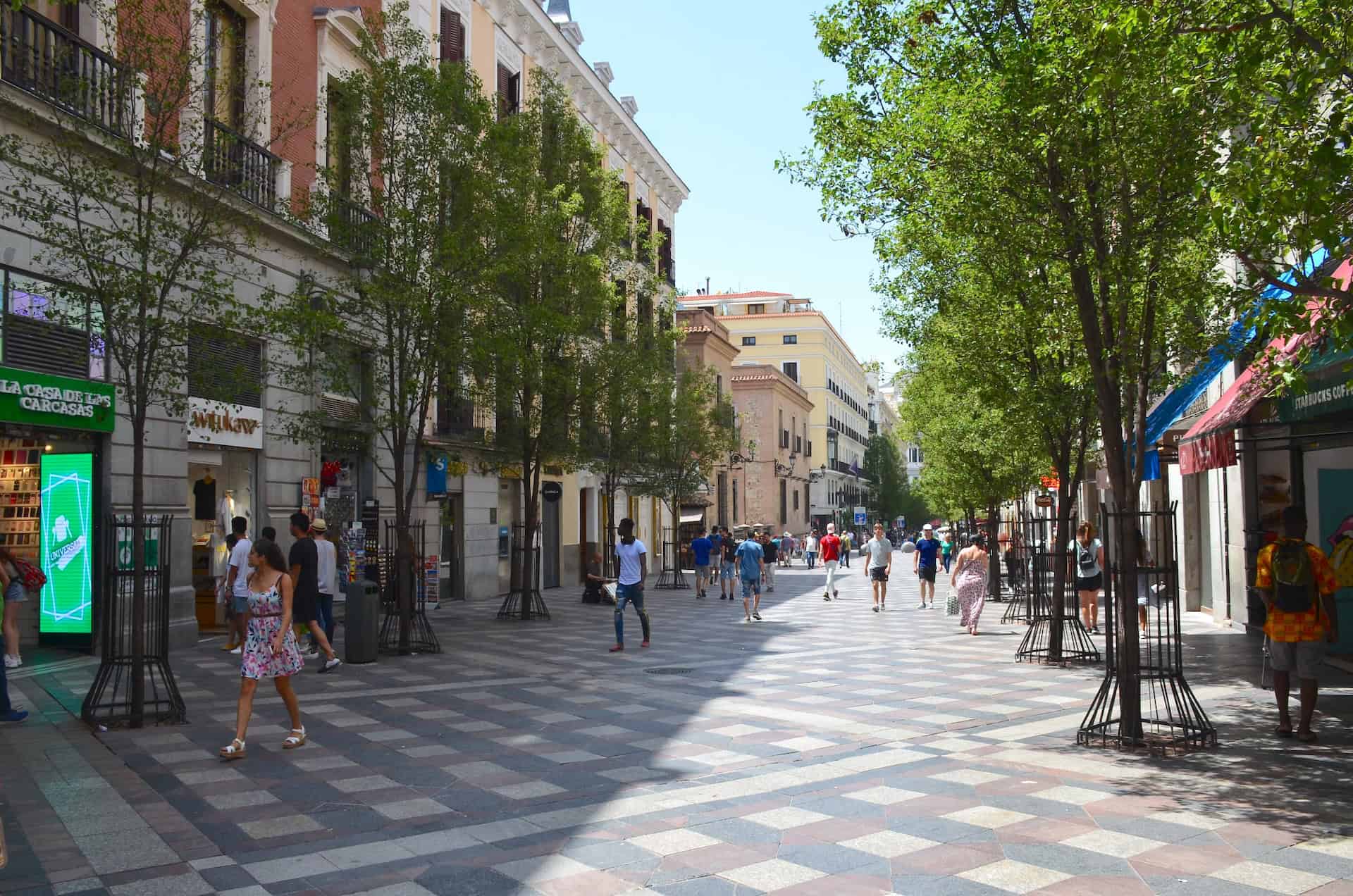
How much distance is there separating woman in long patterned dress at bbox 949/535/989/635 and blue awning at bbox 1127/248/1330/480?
306 cm

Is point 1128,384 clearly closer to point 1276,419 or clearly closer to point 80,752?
point 1276,419

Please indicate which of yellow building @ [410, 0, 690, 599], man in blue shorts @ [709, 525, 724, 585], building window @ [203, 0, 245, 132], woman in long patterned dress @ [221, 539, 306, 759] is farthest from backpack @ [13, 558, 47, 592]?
man in blue shorts @ [709, 525, 724, 585]

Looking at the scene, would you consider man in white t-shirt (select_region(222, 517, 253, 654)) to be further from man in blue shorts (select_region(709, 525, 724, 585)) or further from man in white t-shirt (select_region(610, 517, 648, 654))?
man in blue shorts (select_region(709, 525, 724, 585))

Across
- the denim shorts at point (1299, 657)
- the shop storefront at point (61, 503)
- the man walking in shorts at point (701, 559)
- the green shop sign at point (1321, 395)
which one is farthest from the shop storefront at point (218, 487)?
the man walking in shorts at point (701, 559)

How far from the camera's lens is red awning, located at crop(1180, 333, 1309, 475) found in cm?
1238

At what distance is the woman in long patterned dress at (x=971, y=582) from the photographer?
18.3 metres

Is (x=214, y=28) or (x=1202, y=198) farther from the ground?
(x=214, y=28)

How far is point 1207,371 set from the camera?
13984 mm

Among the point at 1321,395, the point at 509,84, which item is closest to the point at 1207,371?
the point at 1321,395

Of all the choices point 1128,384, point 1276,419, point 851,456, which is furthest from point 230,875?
point 851,456

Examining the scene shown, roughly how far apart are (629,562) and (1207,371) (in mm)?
8096

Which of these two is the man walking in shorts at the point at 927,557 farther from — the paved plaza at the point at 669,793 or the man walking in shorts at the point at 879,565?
the paved plaza at the point at 669,793

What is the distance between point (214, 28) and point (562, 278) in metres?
7.00

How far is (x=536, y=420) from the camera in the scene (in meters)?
21.4
